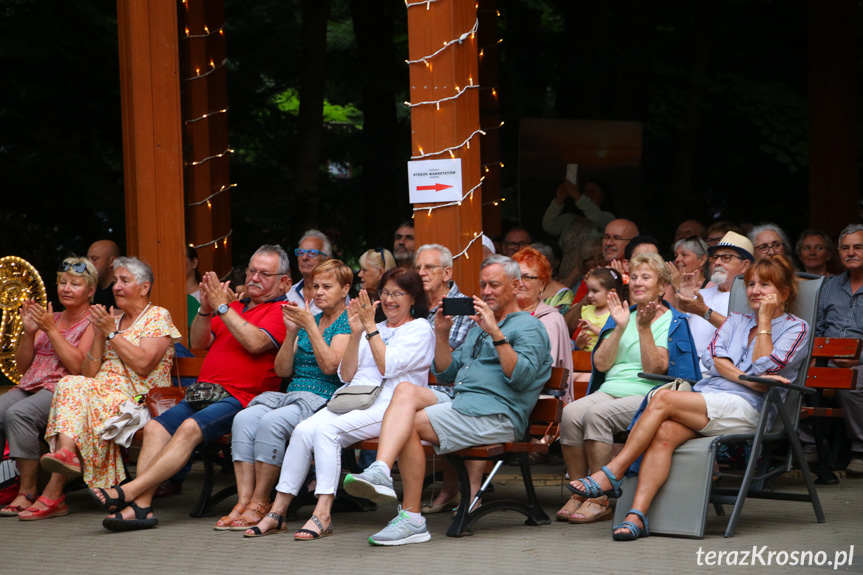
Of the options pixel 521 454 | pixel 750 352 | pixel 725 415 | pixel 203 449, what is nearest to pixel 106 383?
pixel 203 449

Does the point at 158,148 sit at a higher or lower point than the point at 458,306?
higher

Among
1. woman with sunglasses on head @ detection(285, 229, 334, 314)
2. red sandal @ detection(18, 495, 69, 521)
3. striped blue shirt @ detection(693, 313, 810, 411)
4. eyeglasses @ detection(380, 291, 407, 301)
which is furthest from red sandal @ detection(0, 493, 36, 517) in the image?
striped blue shirt @ detection(693, 313, 810, 411)

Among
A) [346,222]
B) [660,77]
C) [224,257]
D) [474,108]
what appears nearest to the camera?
[474,108]

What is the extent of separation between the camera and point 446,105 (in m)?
7.63

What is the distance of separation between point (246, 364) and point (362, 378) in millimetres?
753

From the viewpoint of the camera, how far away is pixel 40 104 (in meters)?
13.0

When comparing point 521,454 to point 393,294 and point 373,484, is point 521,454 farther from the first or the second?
point 393,294

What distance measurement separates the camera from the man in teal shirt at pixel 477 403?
598 centimetres

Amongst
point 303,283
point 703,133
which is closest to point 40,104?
point 303,283

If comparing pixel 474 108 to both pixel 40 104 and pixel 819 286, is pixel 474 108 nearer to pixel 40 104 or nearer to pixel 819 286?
pixel 819 286

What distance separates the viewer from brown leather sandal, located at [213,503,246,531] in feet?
21.1

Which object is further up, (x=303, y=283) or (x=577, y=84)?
(x=577, y=84)

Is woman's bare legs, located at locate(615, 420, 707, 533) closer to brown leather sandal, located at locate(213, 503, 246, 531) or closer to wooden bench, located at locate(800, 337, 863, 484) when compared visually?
wooden bench, located at locate(800, 337, 863, 484)

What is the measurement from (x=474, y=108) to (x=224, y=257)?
329 centimetres
